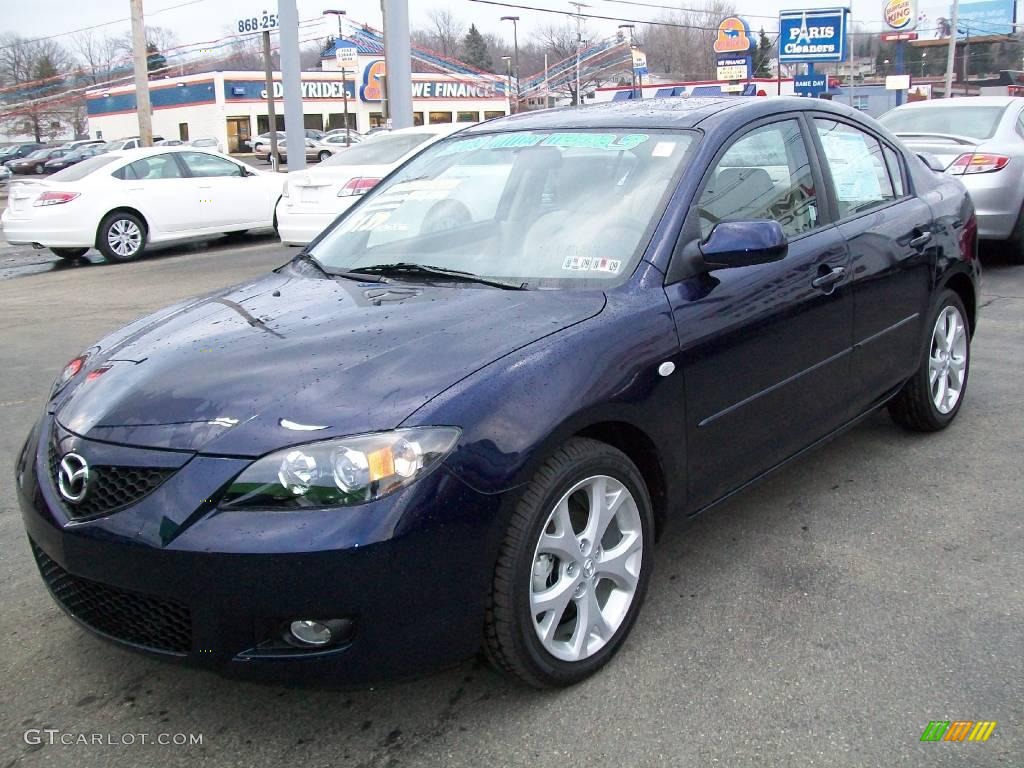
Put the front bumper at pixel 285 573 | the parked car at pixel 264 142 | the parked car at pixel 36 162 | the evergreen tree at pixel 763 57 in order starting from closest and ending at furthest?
the front bumper at pixel 285 573 < the parked car at pixel 36 162 < the parked car at pixel 264 142 < the evergreen tree at pixel 763 57

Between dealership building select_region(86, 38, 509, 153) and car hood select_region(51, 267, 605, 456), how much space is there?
211 ft

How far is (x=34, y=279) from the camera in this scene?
39.1 feet

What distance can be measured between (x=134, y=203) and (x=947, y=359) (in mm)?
11152

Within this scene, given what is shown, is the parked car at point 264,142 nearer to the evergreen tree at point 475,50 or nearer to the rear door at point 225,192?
the evergreen tree at point 475,50

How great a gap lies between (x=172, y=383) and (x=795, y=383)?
2.18m

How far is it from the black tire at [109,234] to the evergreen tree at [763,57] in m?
64.8

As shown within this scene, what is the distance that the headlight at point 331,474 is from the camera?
7.75 feet

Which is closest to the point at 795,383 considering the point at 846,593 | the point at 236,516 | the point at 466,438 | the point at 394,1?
the point at 846,593

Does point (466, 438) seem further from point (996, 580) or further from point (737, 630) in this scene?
point (996, 580)

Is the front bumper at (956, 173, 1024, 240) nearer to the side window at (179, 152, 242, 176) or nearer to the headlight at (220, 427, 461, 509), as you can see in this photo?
the headlight at (220, 427, 461, 509)

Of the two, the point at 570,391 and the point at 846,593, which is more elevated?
the point at 570,391

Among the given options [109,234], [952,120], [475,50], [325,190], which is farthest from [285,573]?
[475,50]

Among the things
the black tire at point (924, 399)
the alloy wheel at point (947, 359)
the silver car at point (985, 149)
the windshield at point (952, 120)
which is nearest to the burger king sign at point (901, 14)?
the windshield at point (952, 120)

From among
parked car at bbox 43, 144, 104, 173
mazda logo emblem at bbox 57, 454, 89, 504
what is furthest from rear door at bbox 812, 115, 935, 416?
parked car at bbox 43, 144, 104, 173
